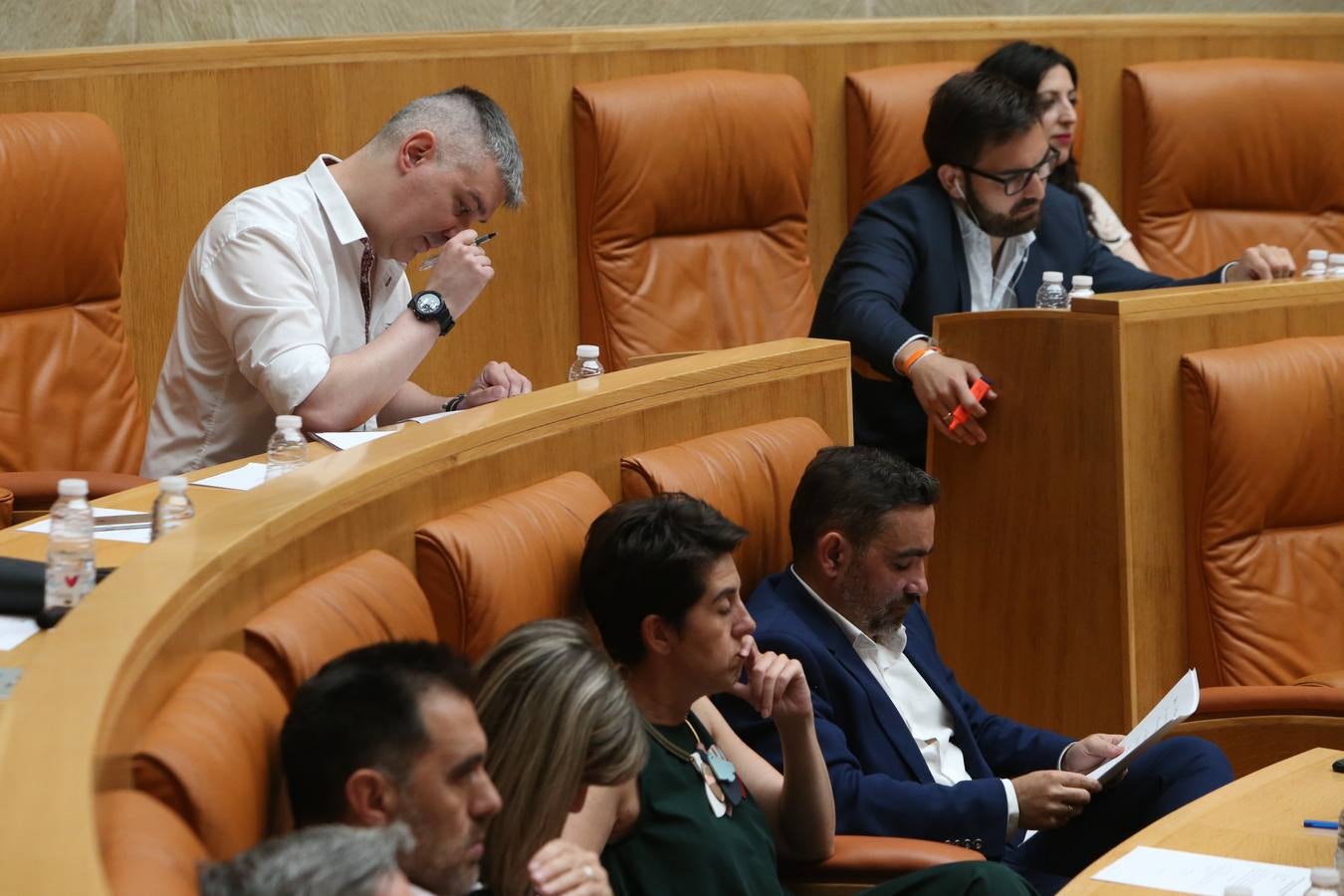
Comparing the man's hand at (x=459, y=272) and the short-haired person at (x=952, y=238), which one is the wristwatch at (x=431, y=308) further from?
the short-haired person at (x=952, y=238)

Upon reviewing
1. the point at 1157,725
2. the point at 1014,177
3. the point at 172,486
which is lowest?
the point at 1157,725

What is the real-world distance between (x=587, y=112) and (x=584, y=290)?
426mm

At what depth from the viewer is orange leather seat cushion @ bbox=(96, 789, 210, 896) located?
1.18m

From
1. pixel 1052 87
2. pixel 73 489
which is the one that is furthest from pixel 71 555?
pixel 1052 87

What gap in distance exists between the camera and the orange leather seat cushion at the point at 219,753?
1.35m

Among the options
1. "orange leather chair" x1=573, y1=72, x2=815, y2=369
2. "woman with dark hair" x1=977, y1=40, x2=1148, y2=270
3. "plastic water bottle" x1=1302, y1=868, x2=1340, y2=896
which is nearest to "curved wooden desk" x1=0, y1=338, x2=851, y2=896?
"plastic water bottle" x1=1302, y1=868, x2=1340, y2=896

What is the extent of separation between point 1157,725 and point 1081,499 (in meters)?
0.84

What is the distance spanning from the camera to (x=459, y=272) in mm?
2777

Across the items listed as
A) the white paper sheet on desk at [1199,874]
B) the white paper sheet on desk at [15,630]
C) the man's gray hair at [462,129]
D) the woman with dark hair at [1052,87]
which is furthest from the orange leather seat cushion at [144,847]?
the woman with dark hair at [1052,87]

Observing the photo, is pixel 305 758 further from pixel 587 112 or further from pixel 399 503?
pixel 587 112

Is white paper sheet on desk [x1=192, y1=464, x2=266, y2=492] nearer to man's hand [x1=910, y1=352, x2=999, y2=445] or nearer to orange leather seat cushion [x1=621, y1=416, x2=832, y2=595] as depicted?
orange leather seat cushion [x1=621, y1=416, x2=832, y2=595]

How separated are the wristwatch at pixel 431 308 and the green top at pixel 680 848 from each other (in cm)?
93

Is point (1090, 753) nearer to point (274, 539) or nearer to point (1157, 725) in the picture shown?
point (1157, 725)

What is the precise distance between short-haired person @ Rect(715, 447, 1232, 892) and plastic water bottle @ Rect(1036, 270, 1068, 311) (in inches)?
39.9
